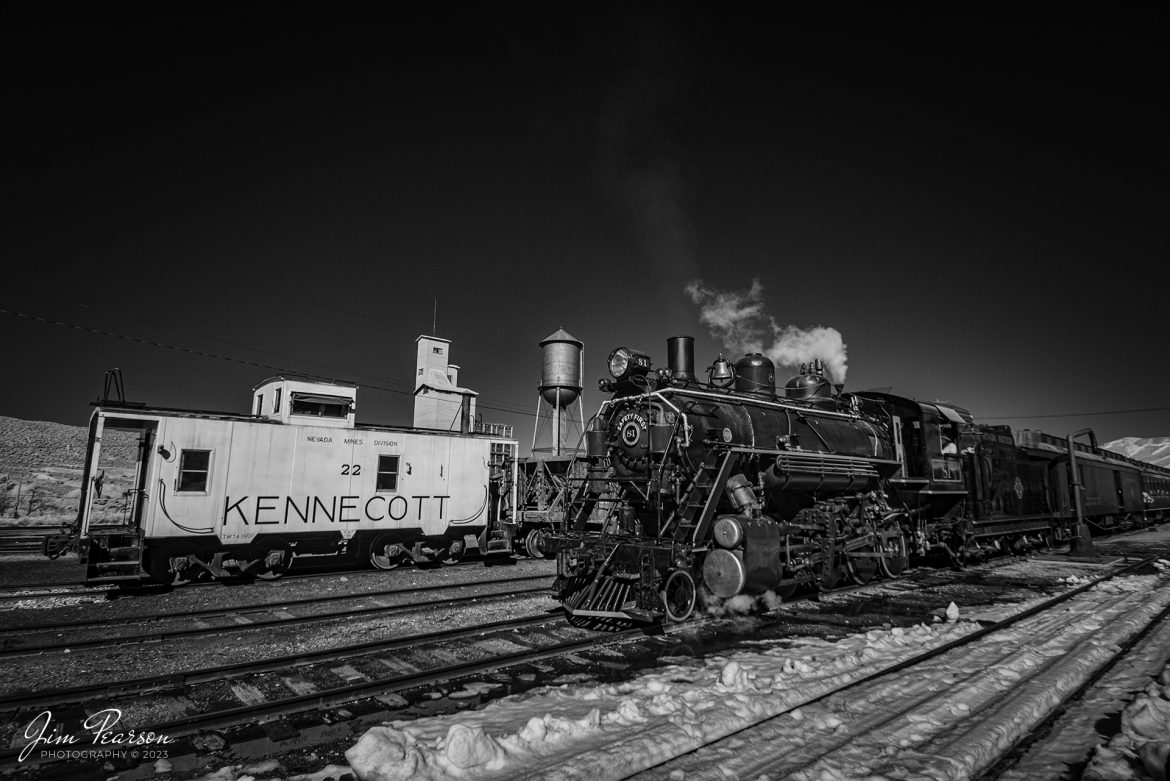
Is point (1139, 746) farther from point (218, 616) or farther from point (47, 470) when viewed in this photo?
point (47, 470)

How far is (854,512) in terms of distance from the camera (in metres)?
10.7

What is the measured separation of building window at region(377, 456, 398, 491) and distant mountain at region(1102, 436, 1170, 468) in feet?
622

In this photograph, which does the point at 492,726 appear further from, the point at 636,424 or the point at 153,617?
the point at 153,617

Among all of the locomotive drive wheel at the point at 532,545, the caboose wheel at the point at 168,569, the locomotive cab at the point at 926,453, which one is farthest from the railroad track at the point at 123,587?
the locomotive cab at the point at 926,453

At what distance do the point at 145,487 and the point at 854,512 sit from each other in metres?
14.4

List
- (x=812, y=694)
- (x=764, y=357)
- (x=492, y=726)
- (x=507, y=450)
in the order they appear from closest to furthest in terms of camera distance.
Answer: (x=492, y=726) < (x=812, y=694) < (x=764, y=357) < (x=507, y=450)

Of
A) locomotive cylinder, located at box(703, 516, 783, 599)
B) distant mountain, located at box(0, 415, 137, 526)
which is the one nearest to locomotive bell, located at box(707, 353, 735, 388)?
locomotive cylinder, located at box(703, 516, 783, 599)

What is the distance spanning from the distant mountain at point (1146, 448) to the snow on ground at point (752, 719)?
189696 millimetres

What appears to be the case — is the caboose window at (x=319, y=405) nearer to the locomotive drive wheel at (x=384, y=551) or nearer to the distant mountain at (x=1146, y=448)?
the locomotive drive wheel at (x=384, y=551)

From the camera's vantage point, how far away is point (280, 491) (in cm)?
1367

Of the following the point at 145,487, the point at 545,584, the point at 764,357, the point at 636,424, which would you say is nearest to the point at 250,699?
the point at 636,424

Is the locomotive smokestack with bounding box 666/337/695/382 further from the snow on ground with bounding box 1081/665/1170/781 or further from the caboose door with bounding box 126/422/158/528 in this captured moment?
the caboose door with bounding box 126/422/158/528

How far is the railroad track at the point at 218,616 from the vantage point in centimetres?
748

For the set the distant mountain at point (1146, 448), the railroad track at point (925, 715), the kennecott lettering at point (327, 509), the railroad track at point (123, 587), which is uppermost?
the distant mountain at point (1146, 448)
